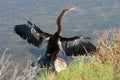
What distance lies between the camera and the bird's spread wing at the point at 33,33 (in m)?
10.2

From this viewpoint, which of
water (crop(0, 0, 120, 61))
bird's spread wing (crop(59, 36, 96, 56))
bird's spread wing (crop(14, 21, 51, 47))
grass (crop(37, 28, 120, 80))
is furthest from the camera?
water (crop(0, 0, 120, 61))

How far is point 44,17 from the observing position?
75.8 feet

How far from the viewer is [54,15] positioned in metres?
22.5

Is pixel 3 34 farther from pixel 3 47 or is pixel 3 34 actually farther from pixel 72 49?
pixel 72 49

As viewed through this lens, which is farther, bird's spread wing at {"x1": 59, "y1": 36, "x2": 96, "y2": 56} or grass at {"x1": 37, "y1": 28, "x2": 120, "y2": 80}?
bird's spread wing at {"x1": 59, "y1": 36, "x2": 96, "y2": 56}

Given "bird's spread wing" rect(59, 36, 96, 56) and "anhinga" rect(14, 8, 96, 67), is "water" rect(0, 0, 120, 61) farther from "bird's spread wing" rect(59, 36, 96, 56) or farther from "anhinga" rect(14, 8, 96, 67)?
"bird's spread wing" rect(59, 36, 96, 56)

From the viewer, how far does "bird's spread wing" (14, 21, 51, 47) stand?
1016 centimetres

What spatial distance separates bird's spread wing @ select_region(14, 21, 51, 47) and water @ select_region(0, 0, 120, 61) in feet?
29.7

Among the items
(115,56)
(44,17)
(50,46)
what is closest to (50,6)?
(44,17)

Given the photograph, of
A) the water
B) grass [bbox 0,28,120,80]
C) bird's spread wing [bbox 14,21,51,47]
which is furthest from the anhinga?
the water

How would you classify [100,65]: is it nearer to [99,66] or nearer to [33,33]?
[99,66]

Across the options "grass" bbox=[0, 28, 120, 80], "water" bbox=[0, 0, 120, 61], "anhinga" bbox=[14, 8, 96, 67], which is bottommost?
"water" bbox=[0, 0, 120, 61]

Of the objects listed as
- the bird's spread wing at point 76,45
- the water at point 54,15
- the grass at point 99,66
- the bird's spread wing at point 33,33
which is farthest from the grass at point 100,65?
the water at point 54,15

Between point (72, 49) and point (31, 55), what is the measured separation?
7.68 metres
